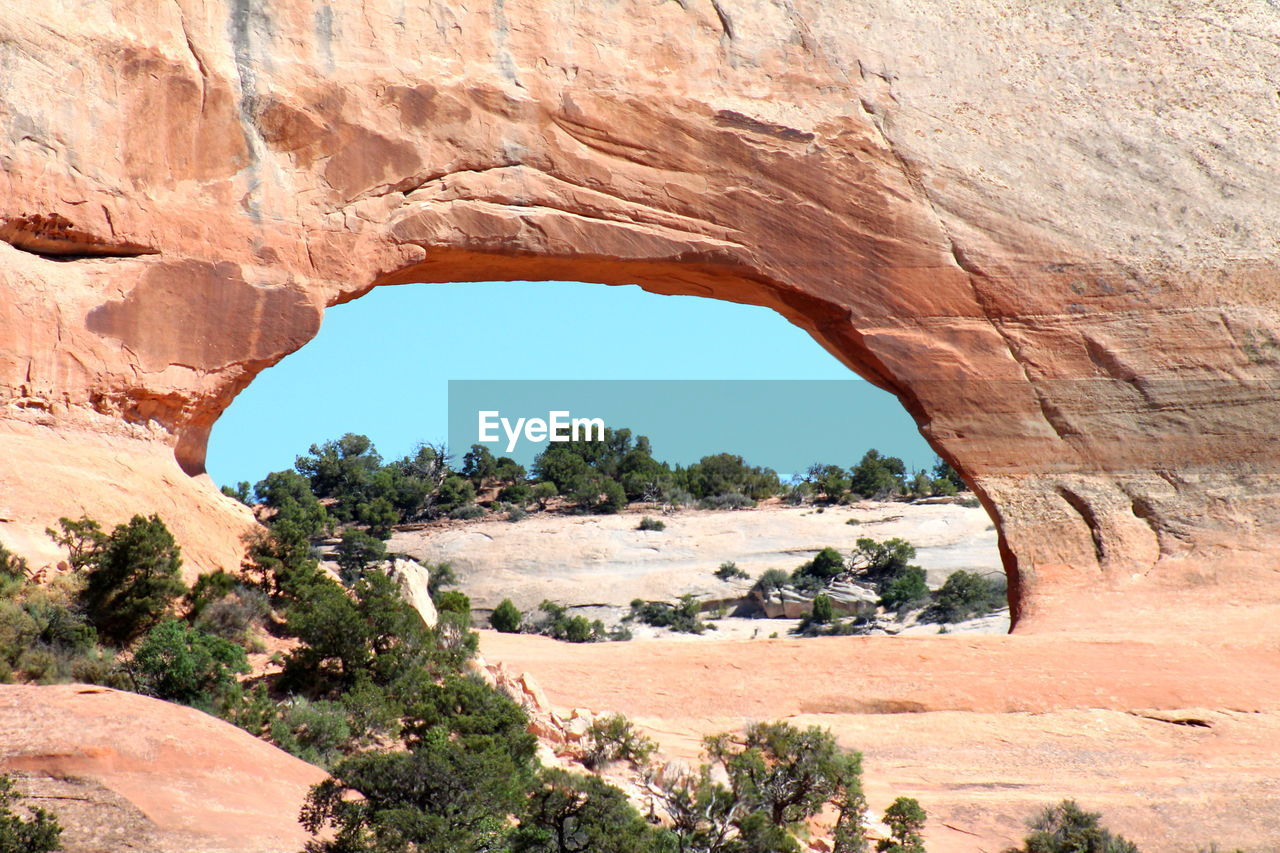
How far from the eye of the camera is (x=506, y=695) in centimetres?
1188

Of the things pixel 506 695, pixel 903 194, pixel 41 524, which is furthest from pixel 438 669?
pixel 903 194

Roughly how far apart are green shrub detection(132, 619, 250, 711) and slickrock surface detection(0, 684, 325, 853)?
1357mm

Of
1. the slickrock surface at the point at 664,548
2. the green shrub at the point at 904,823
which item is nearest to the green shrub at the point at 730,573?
the slickrock surface at the point at 664,548

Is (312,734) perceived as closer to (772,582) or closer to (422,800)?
(422,800)

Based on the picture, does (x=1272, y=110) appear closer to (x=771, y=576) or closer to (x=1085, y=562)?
(x=1085, y=562)

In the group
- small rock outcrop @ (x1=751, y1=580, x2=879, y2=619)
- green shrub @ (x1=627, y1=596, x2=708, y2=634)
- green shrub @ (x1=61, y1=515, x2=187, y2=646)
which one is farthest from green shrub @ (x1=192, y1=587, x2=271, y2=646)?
small rock outcrop @ (x1=751, y1=580, x2=879, y2=619)

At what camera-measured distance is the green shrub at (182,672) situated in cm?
1072

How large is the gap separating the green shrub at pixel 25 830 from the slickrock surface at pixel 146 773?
0.44 ft

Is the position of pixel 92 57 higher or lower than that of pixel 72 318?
higher

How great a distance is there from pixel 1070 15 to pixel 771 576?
56.6 ft

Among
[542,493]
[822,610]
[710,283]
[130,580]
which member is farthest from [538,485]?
[130,580]

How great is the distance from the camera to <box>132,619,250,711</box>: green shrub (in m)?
10.7

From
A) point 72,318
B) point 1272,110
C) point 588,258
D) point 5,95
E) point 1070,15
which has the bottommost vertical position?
point 72,318

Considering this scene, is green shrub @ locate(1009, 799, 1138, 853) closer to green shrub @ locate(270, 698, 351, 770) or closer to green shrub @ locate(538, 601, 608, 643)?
green shrub @ locate(270, 698, 351, 770)
